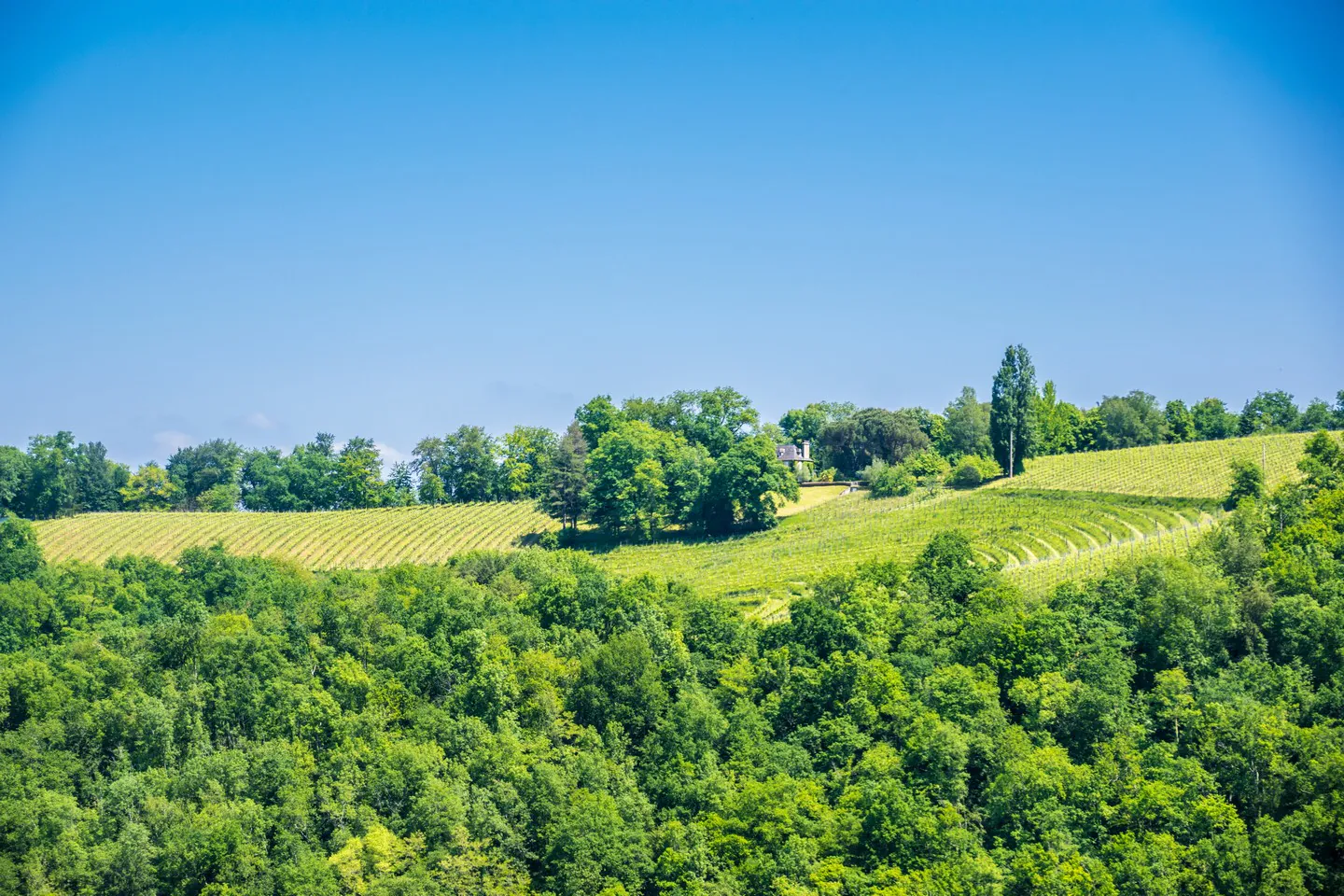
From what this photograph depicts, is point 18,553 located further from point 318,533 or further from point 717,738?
point 717,738

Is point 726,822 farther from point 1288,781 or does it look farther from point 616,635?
point 1288,781

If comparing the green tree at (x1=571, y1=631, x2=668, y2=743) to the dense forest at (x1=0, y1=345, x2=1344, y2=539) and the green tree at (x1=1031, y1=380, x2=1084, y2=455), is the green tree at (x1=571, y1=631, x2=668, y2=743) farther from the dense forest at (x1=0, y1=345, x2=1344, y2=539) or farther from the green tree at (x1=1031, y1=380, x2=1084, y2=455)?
the green tree at (x1=1031, y1=380, x2=1084, y2=455)

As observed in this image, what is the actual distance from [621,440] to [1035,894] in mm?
68066

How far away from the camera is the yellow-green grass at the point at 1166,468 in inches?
3807

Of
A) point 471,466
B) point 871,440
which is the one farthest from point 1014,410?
point 471,466

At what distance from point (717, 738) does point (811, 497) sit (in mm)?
62548

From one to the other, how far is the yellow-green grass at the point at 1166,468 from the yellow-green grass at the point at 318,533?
49.7 metres

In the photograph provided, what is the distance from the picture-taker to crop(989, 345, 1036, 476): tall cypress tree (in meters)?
112

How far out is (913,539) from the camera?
291 feet

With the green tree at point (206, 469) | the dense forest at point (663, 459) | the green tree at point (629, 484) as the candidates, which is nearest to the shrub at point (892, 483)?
the dense forest at point (663, 459)

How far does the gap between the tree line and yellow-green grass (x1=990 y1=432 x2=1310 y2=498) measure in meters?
4.71

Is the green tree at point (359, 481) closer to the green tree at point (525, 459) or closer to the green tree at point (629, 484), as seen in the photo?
the green tree at point (525, 459)

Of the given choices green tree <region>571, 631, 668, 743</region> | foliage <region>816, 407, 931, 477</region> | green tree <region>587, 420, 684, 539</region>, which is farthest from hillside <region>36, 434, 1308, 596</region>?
green tree <region>571, 631, 668, 743</region>

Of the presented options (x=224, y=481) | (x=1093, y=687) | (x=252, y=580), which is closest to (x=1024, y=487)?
(x=1093, y=687)
